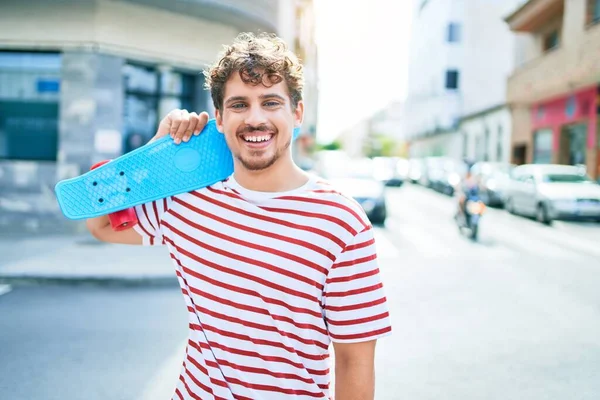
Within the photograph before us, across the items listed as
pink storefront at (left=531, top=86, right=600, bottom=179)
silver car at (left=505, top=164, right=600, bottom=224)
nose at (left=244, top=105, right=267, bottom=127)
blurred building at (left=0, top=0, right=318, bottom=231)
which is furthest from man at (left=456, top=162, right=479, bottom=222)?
nose at (left=244, top=105, right=267, bottom=127)

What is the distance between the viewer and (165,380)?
160 inches

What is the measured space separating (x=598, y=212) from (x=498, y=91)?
33.7 m

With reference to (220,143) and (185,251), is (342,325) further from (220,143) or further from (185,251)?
(220,143)

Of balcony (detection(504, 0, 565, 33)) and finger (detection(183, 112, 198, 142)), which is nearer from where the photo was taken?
finger (detection(183, 112, 198, 142))

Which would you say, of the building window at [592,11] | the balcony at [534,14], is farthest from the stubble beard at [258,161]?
the balcony at [534,14]

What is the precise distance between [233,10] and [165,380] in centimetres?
936

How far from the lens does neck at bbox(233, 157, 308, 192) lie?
5.57 feet

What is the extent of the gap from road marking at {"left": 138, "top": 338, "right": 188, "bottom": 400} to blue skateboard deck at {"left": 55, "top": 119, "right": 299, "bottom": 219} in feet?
6.75

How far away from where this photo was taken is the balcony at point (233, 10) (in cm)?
1141

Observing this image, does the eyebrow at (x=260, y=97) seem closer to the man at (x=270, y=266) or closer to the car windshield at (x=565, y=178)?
the man at (x=270, y=266)

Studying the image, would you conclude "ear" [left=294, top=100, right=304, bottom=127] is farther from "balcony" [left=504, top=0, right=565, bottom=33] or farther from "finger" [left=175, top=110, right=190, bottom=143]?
"balcony" [left=504, top=0, right=565, bottom=33]

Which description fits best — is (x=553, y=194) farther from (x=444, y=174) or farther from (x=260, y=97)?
(x=260, y=97)

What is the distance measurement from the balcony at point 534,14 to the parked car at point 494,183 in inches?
280

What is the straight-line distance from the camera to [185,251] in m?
1.74
